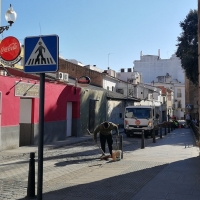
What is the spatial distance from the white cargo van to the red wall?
4163mm

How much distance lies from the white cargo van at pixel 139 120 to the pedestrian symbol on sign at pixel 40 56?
765 inches

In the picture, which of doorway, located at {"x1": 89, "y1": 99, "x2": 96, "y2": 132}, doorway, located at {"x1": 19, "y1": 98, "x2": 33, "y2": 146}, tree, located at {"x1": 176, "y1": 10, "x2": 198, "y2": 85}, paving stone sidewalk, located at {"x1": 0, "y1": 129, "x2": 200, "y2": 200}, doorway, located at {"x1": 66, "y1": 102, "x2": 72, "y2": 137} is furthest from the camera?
tree, located at {"x1": 176, "y1": 10, "x2": 198, "y2": 85}

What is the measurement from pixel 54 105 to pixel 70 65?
763 inches

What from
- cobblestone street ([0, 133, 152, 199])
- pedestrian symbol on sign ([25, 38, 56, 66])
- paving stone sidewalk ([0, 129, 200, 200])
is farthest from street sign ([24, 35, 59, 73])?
cobblestone street ([0, 133, 152, 199])

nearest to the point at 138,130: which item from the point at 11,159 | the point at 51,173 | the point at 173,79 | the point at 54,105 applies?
the point at 54,105

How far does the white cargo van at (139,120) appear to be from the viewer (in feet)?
78.1

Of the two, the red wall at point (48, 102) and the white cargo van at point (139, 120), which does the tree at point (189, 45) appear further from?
the red wall at point (48, 102)

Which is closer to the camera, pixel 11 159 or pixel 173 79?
pixel 11 159

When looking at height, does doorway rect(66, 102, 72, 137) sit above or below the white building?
below

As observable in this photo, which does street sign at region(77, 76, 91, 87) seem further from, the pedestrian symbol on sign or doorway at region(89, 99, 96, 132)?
the pedestrian symbol on sign

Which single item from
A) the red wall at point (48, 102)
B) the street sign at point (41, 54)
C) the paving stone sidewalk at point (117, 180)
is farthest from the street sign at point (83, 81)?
the street sign at point (41, 54)

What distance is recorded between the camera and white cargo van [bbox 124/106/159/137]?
23812 mm

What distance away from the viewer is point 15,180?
834cm

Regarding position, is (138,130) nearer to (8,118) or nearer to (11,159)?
(8,118)
